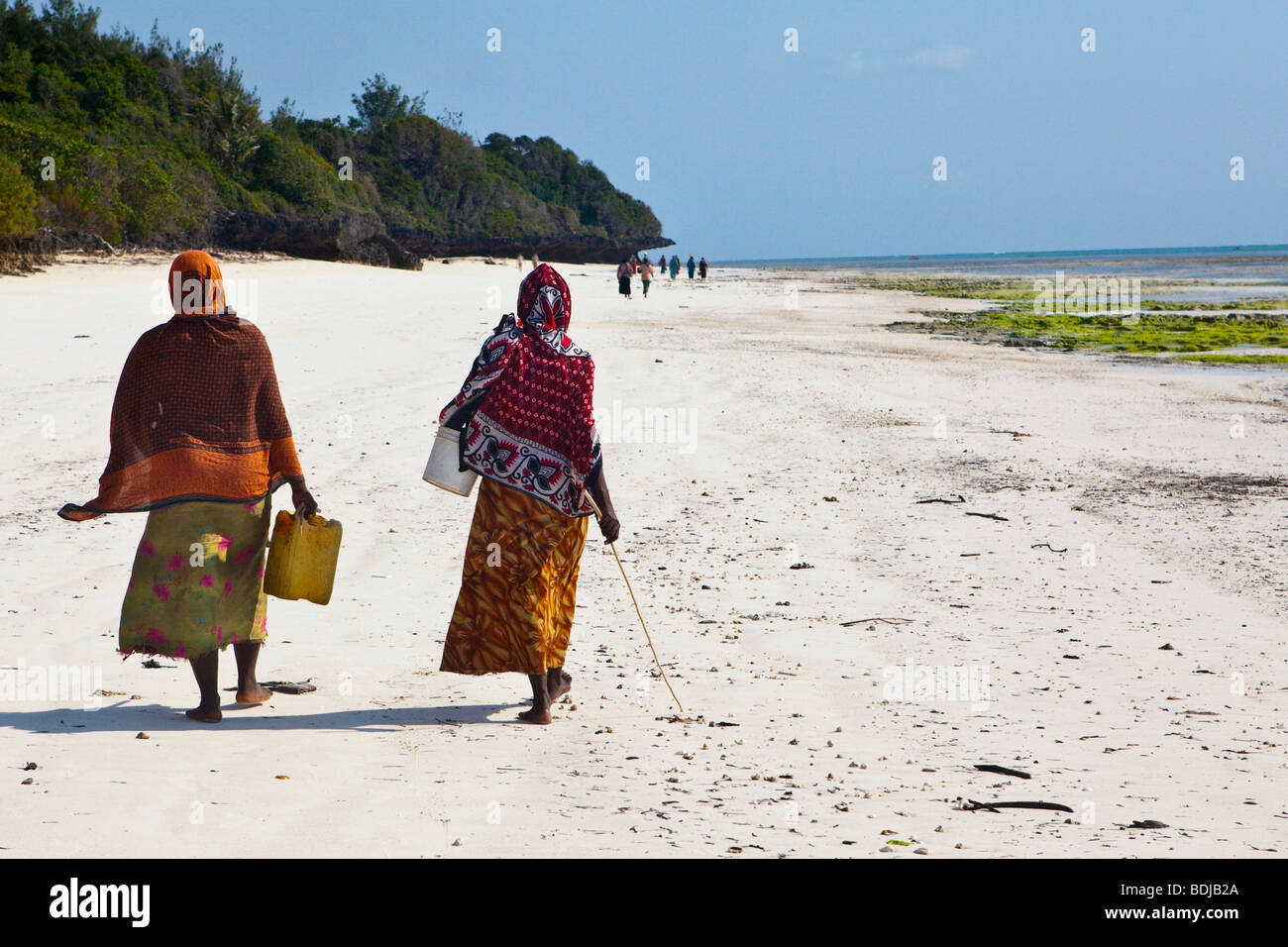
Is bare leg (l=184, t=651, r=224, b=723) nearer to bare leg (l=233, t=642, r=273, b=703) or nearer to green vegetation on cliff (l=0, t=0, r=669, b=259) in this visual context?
bare leg (l=233, t=642, r=273, b=703)

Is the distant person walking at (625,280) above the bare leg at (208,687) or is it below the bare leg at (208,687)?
above

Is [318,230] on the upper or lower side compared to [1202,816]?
upper

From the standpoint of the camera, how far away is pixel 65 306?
16766mm

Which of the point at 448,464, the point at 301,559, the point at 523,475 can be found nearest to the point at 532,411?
the point at 523,475

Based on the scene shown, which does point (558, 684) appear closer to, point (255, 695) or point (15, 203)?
point (255, 695)

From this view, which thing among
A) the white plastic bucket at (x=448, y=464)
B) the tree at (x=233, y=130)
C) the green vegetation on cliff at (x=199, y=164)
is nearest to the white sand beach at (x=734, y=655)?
the white plastic bucket at (x=448, y=464)

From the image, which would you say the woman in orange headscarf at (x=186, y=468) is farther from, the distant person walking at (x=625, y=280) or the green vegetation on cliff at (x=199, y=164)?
the distant person walking at (x=625, y=280)

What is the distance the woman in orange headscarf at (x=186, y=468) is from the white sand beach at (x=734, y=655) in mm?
398

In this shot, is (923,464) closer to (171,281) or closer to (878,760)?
(878,760)

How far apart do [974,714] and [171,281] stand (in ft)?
11.4

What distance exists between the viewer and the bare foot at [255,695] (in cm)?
468

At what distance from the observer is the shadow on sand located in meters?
4.32
